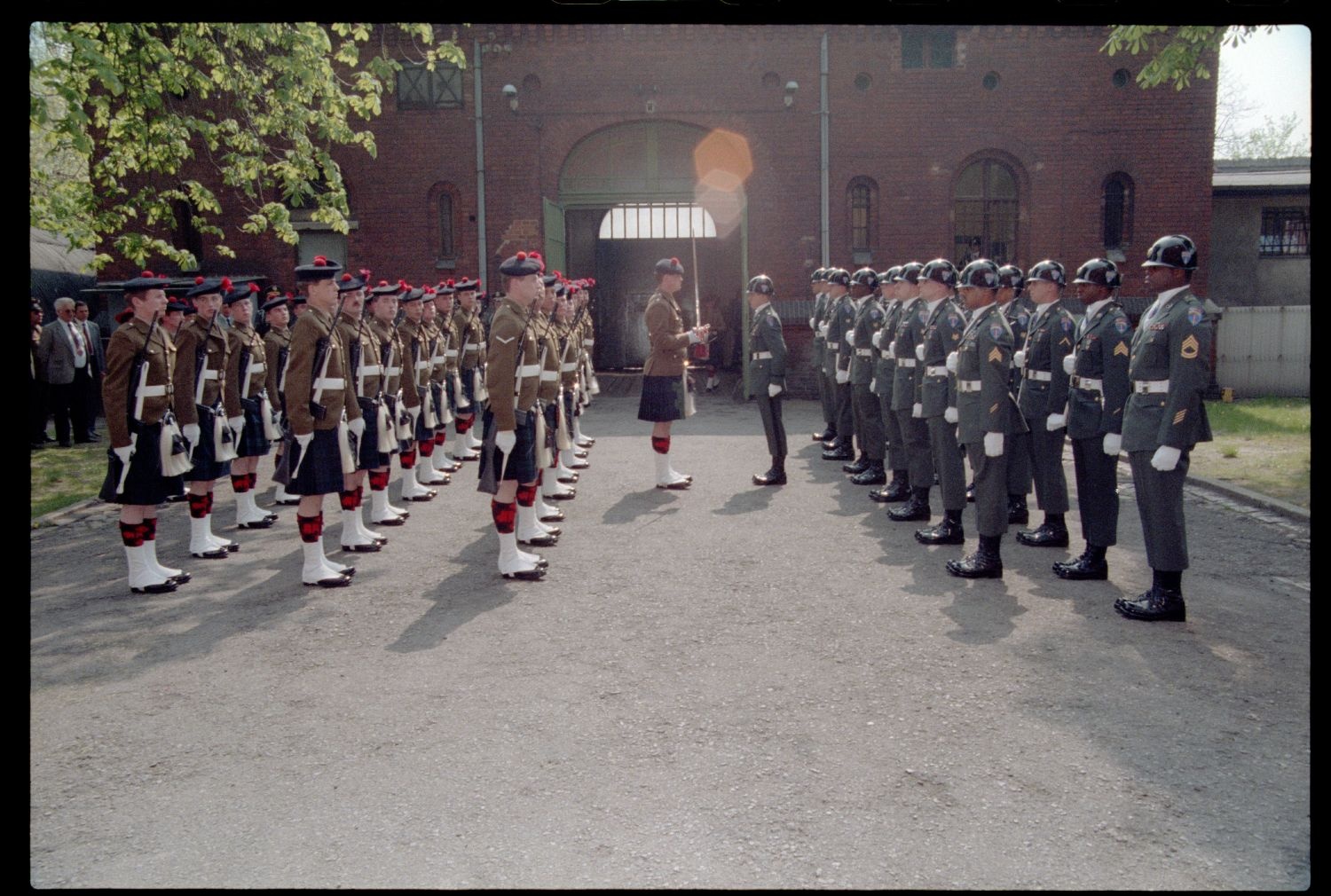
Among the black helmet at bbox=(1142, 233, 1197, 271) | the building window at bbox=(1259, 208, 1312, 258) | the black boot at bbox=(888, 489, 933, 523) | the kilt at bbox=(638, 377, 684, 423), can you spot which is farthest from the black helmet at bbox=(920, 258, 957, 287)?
the building window at bbox=(1259, 208, 1312, 258)

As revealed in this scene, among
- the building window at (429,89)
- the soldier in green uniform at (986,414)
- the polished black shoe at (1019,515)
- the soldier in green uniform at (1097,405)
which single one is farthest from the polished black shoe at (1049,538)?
the building window at (429,89)

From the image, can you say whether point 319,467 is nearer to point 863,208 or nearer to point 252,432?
point 252,432

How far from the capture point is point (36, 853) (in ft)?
11.3

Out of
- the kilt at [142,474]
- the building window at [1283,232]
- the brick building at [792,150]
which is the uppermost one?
the brick building at [792,150]

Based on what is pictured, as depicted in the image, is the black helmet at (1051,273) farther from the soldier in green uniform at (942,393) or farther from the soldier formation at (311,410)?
the soldier formation at (311,410)

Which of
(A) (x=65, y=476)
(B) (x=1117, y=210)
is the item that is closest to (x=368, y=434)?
(A) (x=65, y=476)

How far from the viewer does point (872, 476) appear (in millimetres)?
10570

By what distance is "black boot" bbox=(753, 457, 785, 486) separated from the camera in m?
10.6

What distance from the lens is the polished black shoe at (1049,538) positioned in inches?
310

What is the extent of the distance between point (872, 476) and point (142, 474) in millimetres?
6802

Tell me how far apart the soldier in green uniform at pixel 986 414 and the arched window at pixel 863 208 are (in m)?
13.0

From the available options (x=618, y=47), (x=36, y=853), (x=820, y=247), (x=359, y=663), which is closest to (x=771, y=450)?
(x=359, y=663)

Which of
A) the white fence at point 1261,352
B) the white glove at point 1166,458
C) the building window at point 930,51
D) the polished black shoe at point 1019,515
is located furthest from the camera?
the white fence at point 1261,352

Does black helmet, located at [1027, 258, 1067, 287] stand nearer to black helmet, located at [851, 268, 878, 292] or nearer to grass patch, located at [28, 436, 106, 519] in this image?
black helmet, located at [851, 268, 878, 292]
